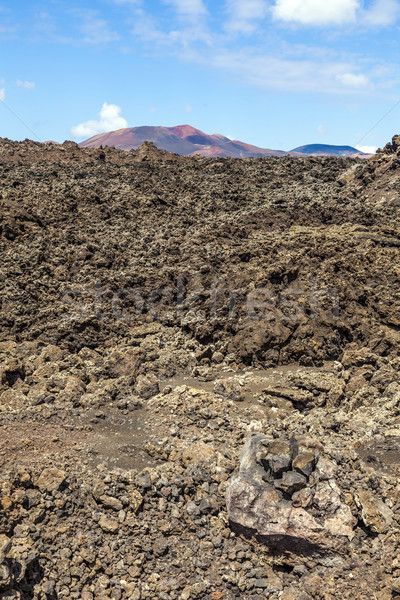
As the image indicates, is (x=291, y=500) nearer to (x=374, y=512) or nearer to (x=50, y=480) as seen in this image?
(x=374, y=512)

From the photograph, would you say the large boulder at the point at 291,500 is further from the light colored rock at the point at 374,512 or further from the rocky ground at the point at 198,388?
the light colored rock at the point at 374,512

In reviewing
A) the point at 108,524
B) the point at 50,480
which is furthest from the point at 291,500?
the point at 50,480

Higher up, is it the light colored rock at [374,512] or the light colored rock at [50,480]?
the light colored rock at [50,480]

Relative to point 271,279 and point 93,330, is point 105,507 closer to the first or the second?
point 93,330

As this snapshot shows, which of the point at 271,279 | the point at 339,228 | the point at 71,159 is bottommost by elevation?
the point at 271,279

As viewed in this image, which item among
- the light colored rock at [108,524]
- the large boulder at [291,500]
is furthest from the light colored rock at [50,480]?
the large boulder at [291,500]

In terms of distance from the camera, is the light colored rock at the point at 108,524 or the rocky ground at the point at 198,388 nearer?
the rocky ground at the point at 198,388

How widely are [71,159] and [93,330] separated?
10.6 m

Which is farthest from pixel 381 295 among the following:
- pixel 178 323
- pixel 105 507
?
pixel 105 507

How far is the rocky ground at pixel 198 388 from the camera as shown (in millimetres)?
4672

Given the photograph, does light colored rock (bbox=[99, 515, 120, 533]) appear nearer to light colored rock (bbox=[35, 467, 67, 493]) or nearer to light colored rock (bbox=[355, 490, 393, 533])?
light colored rock (bbox=[35, 467, 67, 493])

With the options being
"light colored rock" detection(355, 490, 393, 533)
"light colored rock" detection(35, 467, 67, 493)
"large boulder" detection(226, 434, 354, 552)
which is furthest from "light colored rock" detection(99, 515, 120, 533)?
"light colored rock" detection(355, 490, 393, 533)

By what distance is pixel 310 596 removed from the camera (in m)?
4.42

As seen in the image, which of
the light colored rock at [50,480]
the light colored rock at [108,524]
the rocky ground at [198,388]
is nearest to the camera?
the rocky ground at [198,388]
